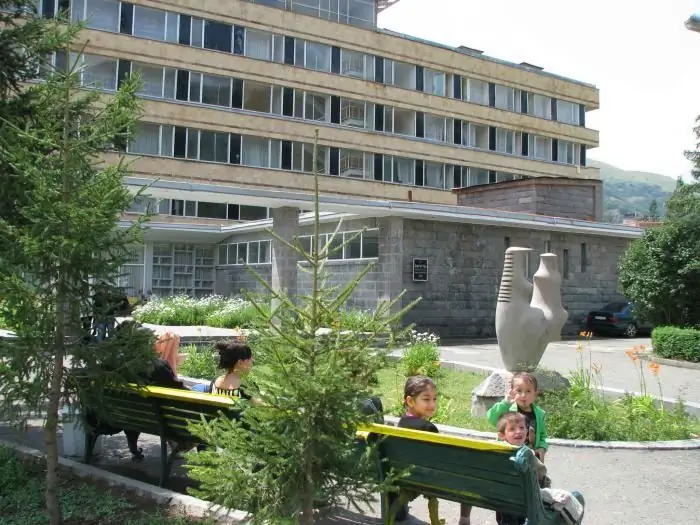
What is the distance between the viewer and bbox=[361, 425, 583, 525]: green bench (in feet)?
13.6

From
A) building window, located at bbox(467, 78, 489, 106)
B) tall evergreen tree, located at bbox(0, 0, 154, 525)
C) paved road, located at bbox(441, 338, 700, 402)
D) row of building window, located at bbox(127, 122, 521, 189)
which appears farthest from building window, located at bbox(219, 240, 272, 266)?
tall evergreen tree, located at bbox(0, 0, 154, 525)

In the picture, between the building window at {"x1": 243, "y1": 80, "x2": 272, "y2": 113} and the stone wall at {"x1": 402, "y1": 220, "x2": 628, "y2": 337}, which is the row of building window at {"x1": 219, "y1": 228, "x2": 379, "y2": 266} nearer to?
the stone wall at {"x1": 402, "y1": 220, "x2": 628, "y2": 337}

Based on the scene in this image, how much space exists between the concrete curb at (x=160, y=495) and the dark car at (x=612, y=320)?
22.7 metres

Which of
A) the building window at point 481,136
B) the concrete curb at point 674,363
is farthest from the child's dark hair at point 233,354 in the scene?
the building window at point 481,136

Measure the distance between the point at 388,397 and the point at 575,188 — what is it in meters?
23.8

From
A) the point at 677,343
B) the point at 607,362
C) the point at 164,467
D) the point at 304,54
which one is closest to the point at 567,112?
the point at 304,54

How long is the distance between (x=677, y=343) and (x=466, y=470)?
639 inches

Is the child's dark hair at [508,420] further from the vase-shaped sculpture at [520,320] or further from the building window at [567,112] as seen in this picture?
the building window at [567,112]

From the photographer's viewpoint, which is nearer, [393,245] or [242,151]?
[393,245]

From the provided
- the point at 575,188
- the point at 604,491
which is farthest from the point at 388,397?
the point at 575,188

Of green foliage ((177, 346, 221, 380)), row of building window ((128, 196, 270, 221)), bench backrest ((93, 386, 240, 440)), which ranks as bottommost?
green foliage ((177, 346, 221, 380))

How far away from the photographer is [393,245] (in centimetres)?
2200

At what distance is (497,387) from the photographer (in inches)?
365

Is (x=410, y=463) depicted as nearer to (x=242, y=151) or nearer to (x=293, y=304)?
(x=293, y=304)
